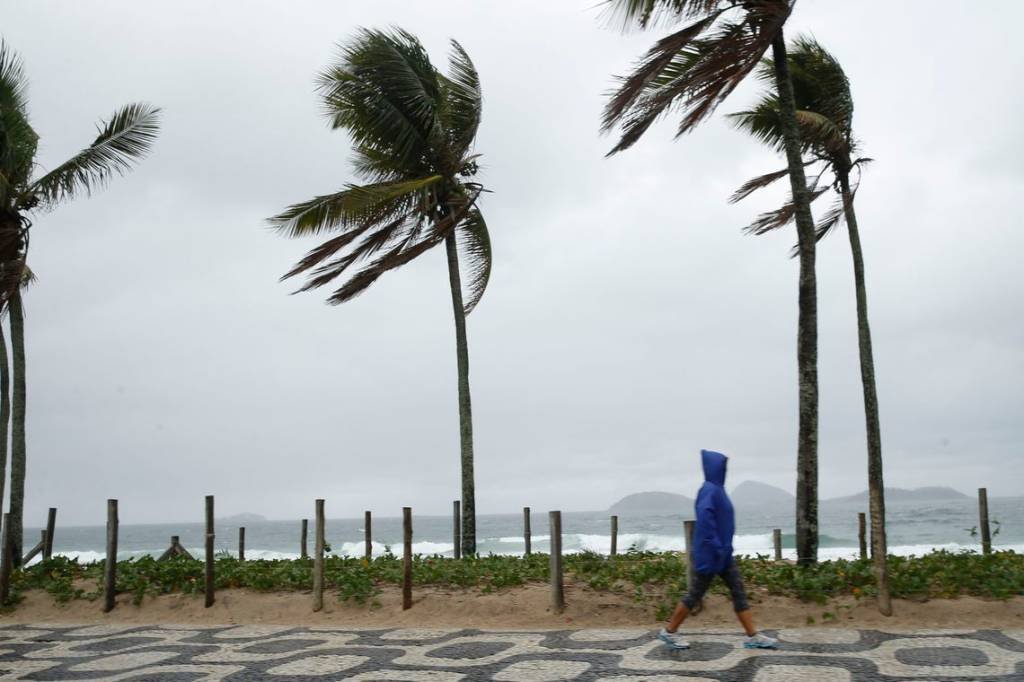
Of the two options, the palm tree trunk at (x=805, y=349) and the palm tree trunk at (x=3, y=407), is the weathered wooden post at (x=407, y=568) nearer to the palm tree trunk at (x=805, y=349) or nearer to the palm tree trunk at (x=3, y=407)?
the palm tree trunk at (x=805, y=349)

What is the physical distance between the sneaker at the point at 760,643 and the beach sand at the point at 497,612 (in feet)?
4.44

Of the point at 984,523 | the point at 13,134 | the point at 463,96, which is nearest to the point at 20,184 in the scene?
the point at 13,134

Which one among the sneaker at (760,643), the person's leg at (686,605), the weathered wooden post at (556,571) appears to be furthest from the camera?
the weathered wooden post at (556,571)

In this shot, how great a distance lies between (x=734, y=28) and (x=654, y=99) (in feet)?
4.74

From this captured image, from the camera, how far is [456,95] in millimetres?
17328

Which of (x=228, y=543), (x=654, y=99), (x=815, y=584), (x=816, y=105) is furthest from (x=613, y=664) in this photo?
(x=228, y=543)

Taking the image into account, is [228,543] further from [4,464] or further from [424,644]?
[424,644]

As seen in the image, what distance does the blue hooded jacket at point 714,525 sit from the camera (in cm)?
750

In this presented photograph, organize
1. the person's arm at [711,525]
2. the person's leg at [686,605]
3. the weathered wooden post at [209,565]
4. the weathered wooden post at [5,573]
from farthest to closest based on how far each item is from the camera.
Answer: the weathered wooden post at [5,573] → the weathered wooden post at [209,565] → the person's leg at [686,605] → the person's arm at [711,525]

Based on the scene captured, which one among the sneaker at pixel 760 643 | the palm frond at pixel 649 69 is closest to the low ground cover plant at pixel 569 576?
the sneaker at pixel 760 643

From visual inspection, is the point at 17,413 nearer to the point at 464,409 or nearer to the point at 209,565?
the point at 209,565

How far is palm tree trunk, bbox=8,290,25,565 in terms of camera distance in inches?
639

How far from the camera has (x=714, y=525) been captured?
7512mm

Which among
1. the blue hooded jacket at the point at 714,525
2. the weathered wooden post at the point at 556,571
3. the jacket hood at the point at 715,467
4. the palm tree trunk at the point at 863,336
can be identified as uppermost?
the palm tree trunk at the point at 863,336
